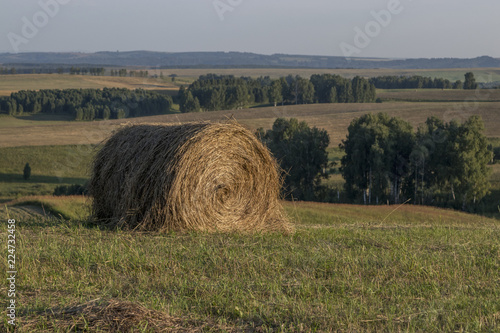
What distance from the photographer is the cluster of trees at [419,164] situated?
170ft

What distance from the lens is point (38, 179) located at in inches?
2207

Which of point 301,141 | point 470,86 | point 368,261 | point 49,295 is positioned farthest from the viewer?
point 470,86

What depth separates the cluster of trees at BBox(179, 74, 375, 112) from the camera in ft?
402

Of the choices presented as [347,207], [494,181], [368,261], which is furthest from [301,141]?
[368,261]

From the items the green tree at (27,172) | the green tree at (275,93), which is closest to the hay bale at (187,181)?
the green tree at (27,172)

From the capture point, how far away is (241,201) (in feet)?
37.0

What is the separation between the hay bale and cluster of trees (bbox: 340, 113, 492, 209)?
143 feet

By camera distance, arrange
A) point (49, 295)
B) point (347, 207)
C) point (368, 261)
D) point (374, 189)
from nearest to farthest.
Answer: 1. point (49, 295)
2. point (368, 261)
3. point (347, 207)
4. point (374, 189)

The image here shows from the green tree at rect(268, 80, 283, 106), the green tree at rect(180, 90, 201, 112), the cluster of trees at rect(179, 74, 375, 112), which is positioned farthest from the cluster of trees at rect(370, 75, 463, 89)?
the green tree at rect(180, 90, 201, 112)

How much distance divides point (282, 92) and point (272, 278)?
12625 centimetres

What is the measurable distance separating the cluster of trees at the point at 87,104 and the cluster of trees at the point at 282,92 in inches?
456

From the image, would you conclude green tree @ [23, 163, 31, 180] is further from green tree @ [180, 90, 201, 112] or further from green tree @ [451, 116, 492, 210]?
green tree @ [180, 90, 201, 112]

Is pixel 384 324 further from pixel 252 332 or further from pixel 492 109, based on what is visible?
pixel 492 109

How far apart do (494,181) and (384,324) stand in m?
56.1
